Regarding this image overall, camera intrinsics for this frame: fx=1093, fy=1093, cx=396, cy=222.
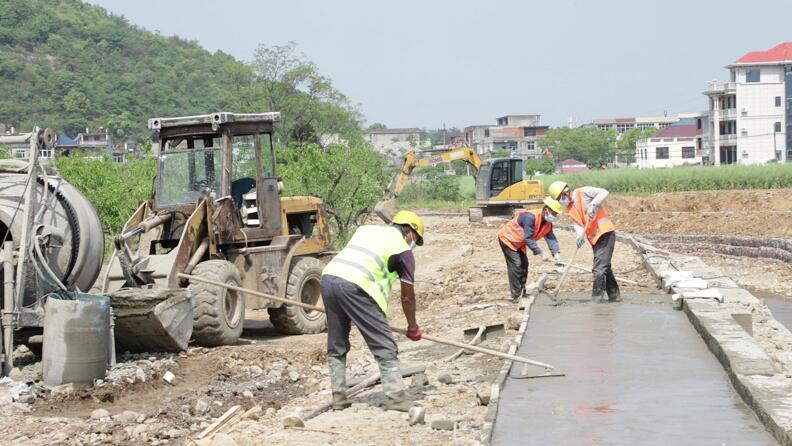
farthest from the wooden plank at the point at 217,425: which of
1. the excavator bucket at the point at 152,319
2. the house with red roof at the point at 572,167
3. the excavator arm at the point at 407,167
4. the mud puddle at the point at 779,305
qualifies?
the house with red roof at the point at 572,167

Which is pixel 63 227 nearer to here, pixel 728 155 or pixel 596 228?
pixel 596 228

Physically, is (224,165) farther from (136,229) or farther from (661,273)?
(661,273)

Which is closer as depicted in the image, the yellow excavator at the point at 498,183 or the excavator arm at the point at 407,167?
the excavator arm at the point at 407,167

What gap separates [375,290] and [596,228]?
20.4 ft

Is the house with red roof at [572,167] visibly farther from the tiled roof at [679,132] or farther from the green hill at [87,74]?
the green hill at [87,74]

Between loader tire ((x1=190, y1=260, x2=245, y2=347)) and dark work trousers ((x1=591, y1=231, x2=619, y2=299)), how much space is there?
4573 mm

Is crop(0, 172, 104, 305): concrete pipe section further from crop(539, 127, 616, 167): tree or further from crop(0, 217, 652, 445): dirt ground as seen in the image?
crop(539, 127, 616, 167): tree

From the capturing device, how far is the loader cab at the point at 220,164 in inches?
518

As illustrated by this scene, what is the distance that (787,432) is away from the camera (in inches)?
256

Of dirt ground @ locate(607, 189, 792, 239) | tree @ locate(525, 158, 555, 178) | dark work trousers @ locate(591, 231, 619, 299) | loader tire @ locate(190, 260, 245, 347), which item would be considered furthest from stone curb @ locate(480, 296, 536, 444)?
tree @ locate(525, 158, 555, 178)

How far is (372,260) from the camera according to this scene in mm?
8344

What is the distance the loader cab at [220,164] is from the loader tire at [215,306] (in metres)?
1.10

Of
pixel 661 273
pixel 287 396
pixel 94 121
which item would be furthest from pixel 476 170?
pixel 94 121

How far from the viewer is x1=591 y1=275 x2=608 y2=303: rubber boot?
1413 centimetres
